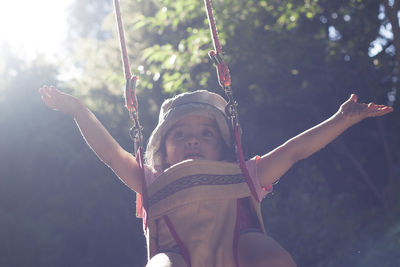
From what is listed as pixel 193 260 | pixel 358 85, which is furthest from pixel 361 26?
pixel 193 260

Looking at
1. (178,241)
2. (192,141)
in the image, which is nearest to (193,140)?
(192,141)

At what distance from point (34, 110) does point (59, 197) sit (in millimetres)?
2542

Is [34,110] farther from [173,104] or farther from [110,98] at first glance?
[173,104]

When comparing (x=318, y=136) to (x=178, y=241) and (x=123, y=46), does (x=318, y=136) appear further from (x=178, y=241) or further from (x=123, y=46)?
(x=123, y=46)

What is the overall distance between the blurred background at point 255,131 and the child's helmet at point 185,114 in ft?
4.82

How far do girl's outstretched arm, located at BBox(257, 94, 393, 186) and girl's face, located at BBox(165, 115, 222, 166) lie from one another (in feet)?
0.85

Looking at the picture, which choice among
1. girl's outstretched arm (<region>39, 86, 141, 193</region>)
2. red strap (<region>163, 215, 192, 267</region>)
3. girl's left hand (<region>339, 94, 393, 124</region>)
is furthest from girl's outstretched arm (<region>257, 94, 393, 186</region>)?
girl's outstretched arm (<region>39, 86, 141, 193</region>)

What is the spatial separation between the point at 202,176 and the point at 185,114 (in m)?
0.34

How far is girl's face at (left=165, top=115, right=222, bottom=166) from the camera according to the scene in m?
2.24

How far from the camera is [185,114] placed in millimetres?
2273

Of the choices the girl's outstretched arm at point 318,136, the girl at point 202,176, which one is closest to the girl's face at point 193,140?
the girl at point 202,176

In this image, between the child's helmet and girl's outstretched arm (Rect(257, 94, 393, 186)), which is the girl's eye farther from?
girl's outstretched arm (Rect(257, 94, 393, 186))

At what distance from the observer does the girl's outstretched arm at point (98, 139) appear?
222 cm

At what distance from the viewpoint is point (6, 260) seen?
799 centimetres
